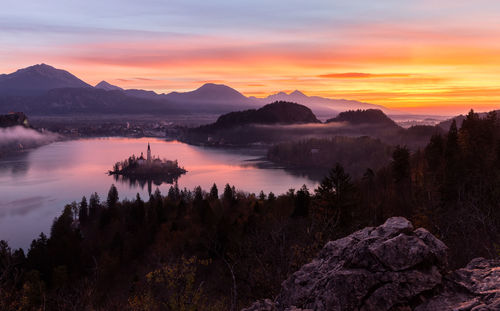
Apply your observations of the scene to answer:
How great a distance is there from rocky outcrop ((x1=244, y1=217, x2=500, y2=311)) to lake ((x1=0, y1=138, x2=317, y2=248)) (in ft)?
200

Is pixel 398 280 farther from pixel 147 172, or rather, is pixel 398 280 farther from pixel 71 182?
pixel 147 172

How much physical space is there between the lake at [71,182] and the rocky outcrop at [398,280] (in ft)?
200

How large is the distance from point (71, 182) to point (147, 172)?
26.0 meters

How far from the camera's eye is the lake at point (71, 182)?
71438 millimetres

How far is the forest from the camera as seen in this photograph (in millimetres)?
19266

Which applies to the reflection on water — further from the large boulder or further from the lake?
the large boulder

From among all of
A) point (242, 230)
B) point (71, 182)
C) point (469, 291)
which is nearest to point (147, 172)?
point (71, 182)

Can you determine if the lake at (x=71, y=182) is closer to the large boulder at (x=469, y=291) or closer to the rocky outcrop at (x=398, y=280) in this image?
the rocky outcrop at (x=398, y=280)

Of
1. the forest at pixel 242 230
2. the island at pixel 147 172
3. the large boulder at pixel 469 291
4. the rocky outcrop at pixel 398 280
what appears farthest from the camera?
the island at pixel 147 172

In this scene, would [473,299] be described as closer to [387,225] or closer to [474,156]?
[387,225]

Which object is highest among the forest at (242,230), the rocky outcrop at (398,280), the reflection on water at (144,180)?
the rocky outcrop at (398,280)

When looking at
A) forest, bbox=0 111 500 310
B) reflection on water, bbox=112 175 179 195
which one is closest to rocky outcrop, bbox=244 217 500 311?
forest, bbox=0 111 500 310

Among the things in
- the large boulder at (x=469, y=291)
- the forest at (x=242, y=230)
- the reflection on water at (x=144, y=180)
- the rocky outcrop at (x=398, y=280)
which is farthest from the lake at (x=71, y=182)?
the large boulder at (x=469, y=291)

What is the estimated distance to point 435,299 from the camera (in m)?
6.38
